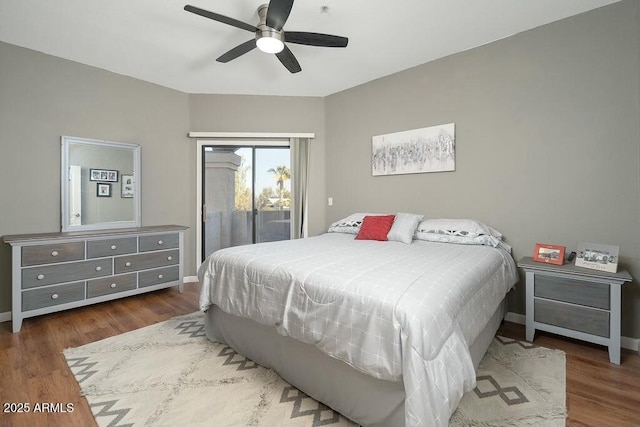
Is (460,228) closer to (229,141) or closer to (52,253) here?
(229,141)

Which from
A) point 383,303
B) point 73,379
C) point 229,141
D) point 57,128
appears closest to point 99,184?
point 57,128

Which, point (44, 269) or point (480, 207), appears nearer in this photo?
point (44, 269)

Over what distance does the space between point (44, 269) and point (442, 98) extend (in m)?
4.32

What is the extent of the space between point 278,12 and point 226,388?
247 cm

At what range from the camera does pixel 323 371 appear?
1620 mm

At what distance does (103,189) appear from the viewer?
353 cm

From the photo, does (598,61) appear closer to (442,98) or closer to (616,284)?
(442,98)

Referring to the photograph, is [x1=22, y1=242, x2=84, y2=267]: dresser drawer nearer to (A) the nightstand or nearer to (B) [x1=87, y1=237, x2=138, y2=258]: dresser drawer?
(B) [x1=87, y1=237, x2=138, y2=258]: dresser drawer

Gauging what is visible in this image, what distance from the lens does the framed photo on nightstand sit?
2355mm

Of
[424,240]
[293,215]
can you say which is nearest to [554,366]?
[424,240]

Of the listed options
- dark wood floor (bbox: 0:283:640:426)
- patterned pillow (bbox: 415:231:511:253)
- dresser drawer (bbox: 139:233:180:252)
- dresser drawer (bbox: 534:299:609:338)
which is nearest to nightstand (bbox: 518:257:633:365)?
dresser drawer (bbox: 534:299:609:338)

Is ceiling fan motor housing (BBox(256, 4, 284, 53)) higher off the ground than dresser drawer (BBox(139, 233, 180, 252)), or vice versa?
ceiling fan motor housing (BBox(256, 4, 284, 53))

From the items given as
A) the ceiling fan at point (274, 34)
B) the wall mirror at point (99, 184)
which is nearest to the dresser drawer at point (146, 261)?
the wall mirror at point (99, 184)

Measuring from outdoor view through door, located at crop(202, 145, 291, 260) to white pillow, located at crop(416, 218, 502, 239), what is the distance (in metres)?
2.22
